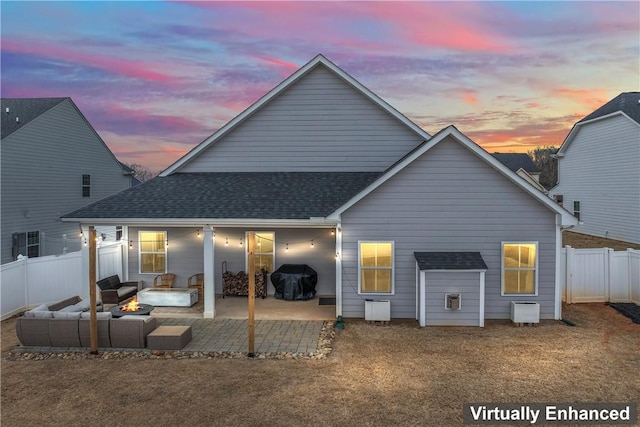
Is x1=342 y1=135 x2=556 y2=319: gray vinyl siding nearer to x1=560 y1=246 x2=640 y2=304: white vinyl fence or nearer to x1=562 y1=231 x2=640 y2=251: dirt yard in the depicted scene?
x1=560 y1=246 x2=640 y2=304: white vinyl fence

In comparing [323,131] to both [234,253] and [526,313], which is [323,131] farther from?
[526,313]

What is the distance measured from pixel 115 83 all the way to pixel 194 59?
7.52 m

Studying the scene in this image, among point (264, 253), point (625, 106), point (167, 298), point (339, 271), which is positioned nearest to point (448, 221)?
point (339, 271)

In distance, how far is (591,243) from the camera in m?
22.9

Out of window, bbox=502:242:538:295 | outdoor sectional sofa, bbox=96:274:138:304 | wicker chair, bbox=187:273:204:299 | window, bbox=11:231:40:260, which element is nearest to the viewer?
window, bbox=502:242:538:295

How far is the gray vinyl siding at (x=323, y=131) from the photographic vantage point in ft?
46.8

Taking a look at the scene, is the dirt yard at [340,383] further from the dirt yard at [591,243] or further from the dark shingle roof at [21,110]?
the dirt yard at [591,243]

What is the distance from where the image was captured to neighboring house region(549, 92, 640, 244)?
72.3 ft

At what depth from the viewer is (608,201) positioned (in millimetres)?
24484

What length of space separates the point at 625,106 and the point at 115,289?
95.1 feet

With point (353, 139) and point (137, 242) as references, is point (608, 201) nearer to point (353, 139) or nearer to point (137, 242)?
point (353, 139)

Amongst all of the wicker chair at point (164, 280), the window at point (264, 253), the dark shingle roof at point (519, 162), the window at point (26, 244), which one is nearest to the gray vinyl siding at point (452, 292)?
the window at point (264, 253)

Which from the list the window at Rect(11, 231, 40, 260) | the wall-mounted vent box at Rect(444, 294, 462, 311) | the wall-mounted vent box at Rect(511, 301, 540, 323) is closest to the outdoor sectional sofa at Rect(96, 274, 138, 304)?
the window at Rect(11, 231, 40, 260)

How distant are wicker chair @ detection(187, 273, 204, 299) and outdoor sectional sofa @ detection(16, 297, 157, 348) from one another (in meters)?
4.62
